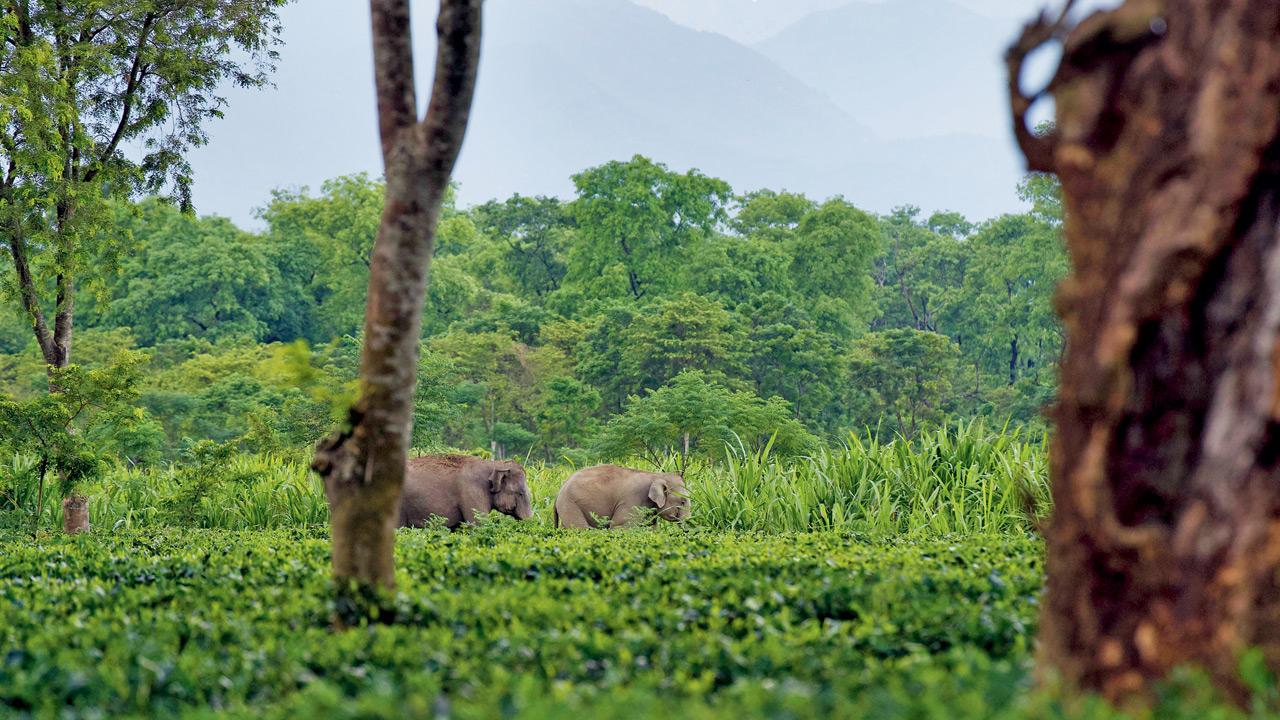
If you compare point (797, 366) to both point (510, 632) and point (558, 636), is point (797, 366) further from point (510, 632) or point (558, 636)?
point (558, 636)

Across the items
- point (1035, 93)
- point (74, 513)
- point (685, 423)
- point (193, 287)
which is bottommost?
point (74, 513)

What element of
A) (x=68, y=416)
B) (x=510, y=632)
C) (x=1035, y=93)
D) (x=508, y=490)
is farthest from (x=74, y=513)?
(x=1035, y=93)

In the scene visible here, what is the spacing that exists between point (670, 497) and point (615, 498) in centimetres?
61

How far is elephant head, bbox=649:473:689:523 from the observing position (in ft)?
39.8

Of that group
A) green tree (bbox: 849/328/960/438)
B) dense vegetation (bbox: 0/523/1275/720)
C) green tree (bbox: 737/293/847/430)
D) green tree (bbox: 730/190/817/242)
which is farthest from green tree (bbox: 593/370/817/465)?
green tree (bbox: 730/190/817/242)

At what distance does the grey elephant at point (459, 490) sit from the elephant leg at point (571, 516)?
1.24 ft

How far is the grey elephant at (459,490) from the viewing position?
11625mm

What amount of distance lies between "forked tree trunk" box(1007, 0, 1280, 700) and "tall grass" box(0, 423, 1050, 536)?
6616 mm

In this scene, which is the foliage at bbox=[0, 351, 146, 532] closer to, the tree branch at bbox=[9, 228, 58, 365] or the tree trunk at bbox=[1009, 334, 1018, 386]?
the tree branch at bbox=[9, 228, 58, 365]

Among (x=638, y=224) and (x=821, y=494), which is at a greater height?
(x=638, y=224)

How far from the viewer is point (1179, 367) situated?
2.64 metres

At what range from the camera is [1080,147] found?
2.80m

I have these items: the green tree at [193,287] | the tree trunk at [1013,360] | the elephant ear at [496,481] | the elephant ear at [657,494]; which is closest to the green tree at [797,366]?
the tree trunk at [1013,360]

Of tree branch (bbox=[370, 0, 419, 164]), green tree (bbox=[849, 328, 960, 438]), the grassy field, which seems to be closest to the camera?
the grassy field
